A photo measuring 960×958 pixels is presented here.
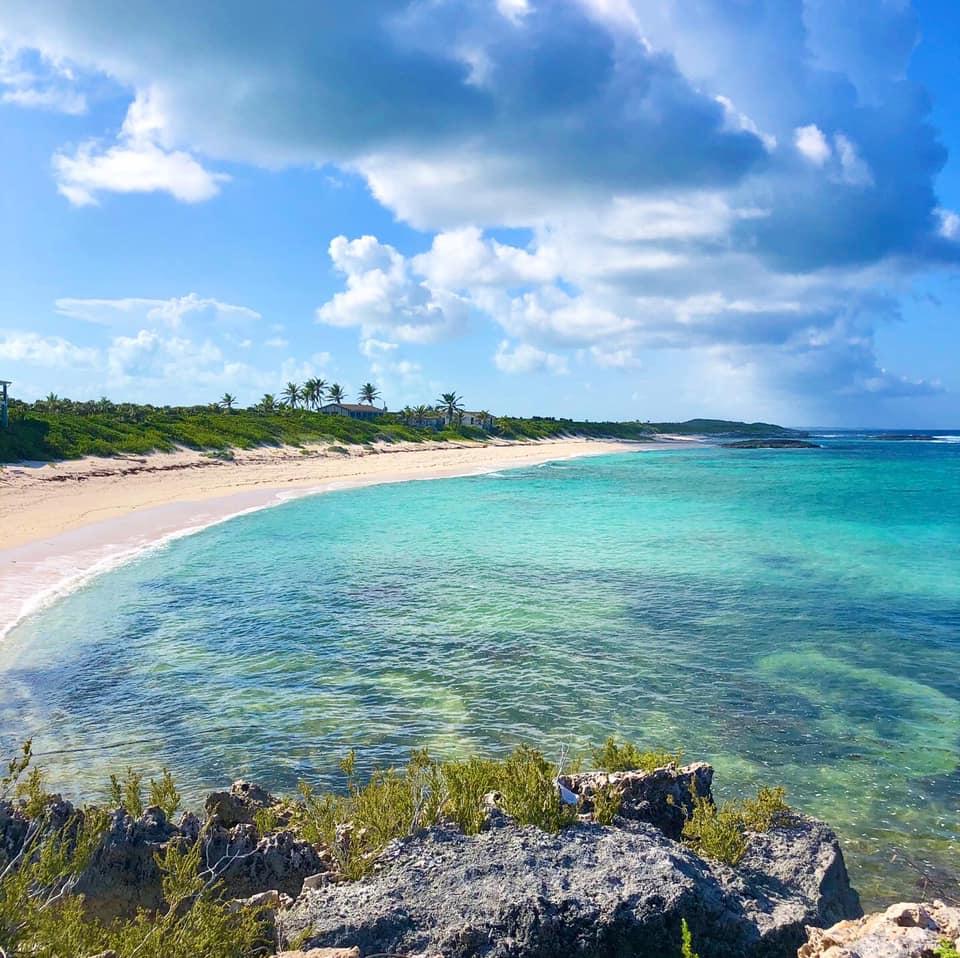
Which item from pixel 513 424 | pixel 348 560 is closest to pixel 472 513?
pixel 348 560

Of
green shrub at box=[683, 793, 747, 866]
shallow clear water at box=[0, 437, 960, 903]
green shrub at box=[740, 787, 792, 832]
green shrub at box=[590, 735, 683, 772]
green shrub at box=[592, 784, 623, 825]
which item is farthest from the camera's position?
shallow clear water at box=[0, 437, 960, 903]

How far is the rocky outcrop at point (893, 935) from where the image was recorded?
442 cm

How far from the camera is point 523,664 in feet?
44.9

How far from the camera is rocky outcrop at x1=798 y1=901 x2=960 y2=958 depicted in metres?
4.42

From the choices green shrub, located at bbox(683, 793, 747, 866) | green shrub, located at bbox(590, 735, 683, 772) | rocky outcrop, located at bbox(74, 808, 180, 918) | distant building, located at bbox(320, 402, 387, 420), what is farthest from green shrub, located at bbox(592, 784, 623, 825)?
distant building, located at bbox(320, 402, 387, 420)

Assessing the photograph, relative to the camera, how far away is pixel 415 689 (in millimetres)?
12320

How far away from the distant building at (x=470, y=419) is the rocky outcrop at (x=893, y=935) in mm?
132707

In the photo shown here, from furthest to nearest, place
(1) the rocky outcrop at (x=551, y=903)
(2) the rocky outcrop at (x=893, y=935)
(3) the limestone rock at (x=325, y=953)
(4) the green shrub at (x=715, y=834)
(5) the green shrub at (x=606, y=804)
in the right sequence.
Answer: (5) the green shrub at (x=606, y=804) < (4) the green shrub at (x=715, y=834) < (1) the rocky outcrop at (x=551, y=903) < (2) the rocky outcrop at (x=893, y=935) < (3) the limestone rock at (x=325, y=953)

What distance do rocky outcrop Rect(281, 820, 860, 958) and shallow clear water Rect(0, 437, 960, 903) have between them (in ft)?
8.75

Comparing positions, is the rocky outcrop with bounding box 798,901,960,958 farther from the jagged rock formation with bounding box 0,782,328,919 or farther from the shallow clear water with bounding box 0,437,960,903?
the jagged rock formation with bounding box 0,782,328,919

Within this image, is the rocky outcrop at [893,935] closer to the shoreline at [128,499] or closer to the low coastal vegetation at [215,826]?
the low coastal vegetation at [215,826]

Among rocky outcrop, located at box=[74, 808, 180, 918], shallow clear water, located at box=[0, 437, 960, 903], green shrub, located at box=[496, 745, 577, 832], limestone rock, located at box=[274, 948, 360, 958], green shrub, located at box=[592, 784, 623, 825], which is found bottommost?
shallow clear water, located at box=[0, 437, 960, 903]

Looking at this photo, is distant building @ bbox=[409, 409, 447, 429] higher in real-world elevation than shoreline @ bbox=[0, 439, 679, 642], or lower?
higher

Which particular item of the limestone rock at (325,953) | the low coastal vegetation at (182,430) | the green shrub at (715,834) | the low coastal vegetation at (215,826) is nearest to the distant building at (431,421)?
the low coastal vegetation at (182,430)
